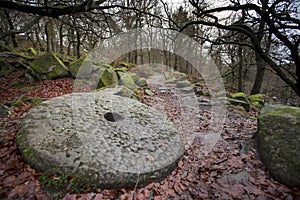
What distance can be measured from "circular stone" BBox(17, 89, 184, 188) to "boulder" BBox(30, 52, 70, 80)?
4701 mm

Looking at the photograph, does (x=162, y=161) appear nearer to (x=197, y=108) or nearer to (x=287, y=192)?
(x=287, y=192)

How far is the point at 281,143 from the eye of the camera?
264 cm

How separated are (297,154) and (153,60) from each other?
1135cm

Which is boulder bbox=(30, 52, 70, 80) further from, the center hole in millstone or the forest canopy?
the center hole in millstone

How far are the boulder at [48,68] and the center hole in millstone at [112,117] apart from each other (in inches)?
219

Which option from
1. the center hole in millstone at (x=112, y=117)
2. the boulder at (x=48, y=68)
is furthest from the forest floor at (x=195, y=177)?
the boulder at (x=48, y=68)

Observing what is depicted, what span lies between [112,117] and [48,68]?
5.96 m

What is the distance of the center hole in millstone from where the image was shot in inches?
132

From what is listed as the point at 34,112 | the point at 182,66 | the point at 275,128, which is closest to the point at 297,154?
the point at 275,128

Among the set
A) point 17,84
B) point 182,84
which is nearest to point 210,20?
point 182,84

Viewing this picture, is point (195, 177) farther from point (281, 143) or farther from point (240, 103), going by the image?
point (240, 103)

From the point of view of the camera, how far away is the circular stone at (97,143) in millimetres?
2195

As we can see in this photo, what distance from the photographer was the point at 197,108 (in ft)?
21.2

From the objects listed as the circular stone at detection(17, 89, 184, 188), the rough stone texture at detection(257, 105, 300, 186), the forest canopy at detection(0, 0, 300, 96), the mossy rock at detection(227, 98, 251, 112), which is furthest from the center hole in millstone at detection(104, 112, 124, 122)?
the mossy rock at detection(227, 98, 251, 112)
